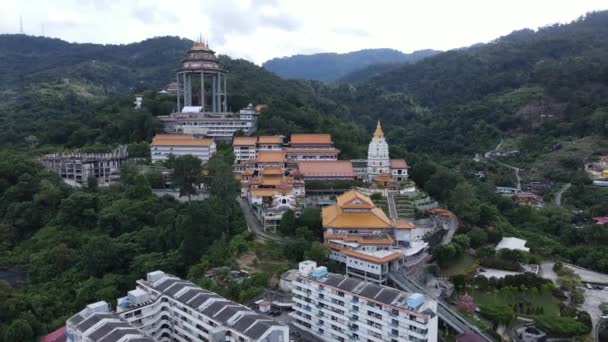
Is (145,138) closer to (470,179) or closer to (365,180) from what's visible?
(365,180)

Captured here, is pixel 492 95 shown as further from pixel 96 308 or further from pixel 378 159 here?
pixel 96 308

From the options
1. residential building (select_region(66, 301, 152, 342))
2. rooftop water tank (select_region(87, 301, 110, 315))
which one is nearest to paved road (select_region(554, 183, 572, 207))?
residential building (select_region(66, 301, 152, 342))

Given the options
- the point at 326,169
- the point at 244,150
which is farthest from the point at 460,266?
the point at 244,150

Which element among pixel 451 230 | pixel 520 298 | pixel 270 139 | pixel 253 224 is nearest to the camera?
pixel 520 298

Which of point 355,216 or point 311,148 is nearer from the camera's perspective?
point 355,216

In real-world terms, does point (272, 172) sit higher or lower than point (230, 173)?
lower

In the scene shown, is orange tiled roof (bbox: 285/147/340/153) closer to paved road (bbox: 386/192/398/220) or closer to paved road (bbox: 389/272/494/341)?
paved road (bbox: 386/192/398/220)

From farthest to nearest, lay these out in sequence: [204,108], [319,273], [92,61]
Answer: [92,61]
[204,108]
[319,273]
